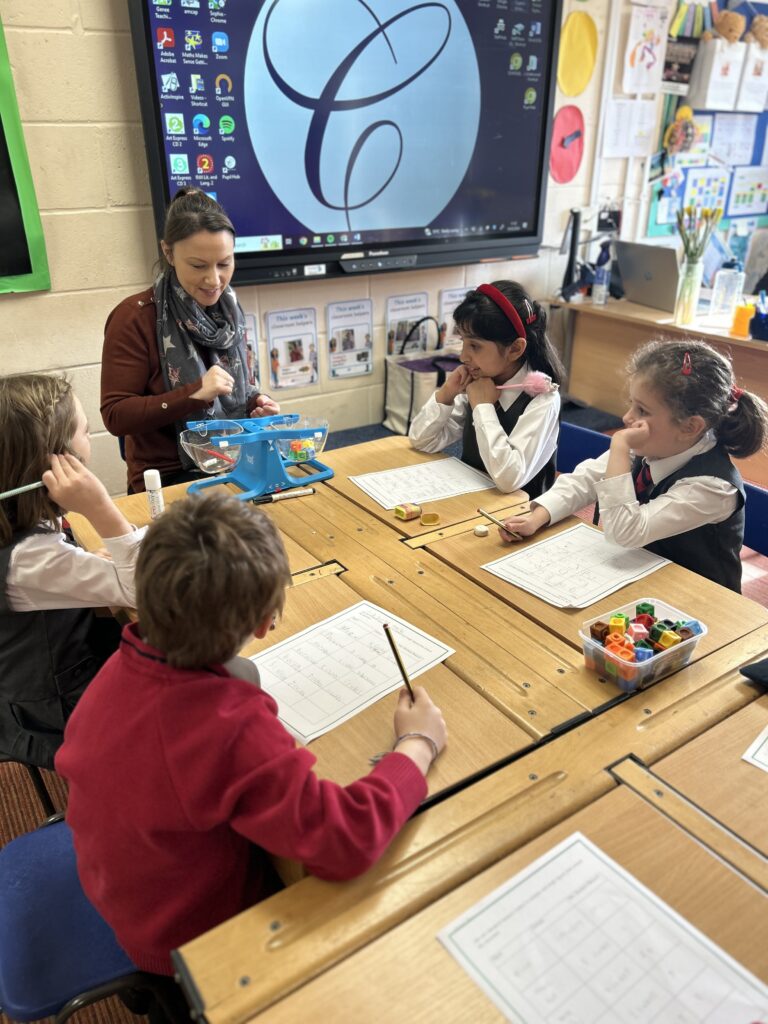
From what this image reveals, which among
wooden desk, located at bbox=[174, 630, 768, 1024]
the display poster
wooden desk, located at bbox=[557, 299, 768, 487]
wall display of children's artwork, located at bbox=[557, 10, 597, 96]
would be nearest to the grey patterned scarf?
wooden desk, located at bbox=[174, 630, 768, 1024]

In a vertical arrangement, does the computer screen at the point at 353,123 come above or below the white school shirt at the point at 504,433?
above

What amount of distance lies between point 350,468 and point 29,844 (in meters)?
1.07

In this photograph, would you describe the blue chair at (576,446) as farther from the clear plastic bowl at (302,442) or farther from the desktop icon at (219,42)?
the desktop icon at (219,42)

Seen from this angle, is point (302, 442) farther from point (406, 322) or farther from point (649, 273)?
point (649, 273)

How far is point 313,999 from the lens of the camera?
25.8 inches

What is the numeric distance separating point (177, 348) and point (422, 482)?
75 centimetres

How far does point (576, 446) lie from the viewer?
1960mm

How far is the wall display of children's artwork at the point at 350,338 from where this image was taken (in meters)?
2.98

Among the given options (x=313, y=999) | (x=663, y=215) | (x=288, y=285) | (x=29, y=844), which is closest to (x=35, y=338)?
(x=288, y=285)

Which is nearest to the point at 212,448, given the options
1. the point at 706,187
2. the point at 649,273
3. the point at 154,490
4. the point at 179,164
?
the point at 154,490

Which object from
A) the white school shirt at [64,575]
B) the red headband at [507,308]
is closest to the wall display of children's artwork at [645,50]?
the red headband at [507,308]

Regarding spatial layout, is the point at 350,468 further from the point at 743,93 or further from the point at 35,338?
the point at 743,93

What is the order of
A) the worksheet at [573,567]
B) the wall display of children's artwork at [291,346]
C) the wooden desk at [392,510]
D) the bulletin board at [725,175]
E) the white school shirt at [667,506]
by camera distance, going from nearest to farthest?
1. the worksheet at [573,567]
2. the white school shirt at [667,506]
3. the wooden desk at [392,510]
4. the wall display of children's artwork at [291,346]
5. the bulletin board at [725,175]

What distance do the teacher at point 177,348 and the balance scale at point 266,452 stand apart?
153 mm
